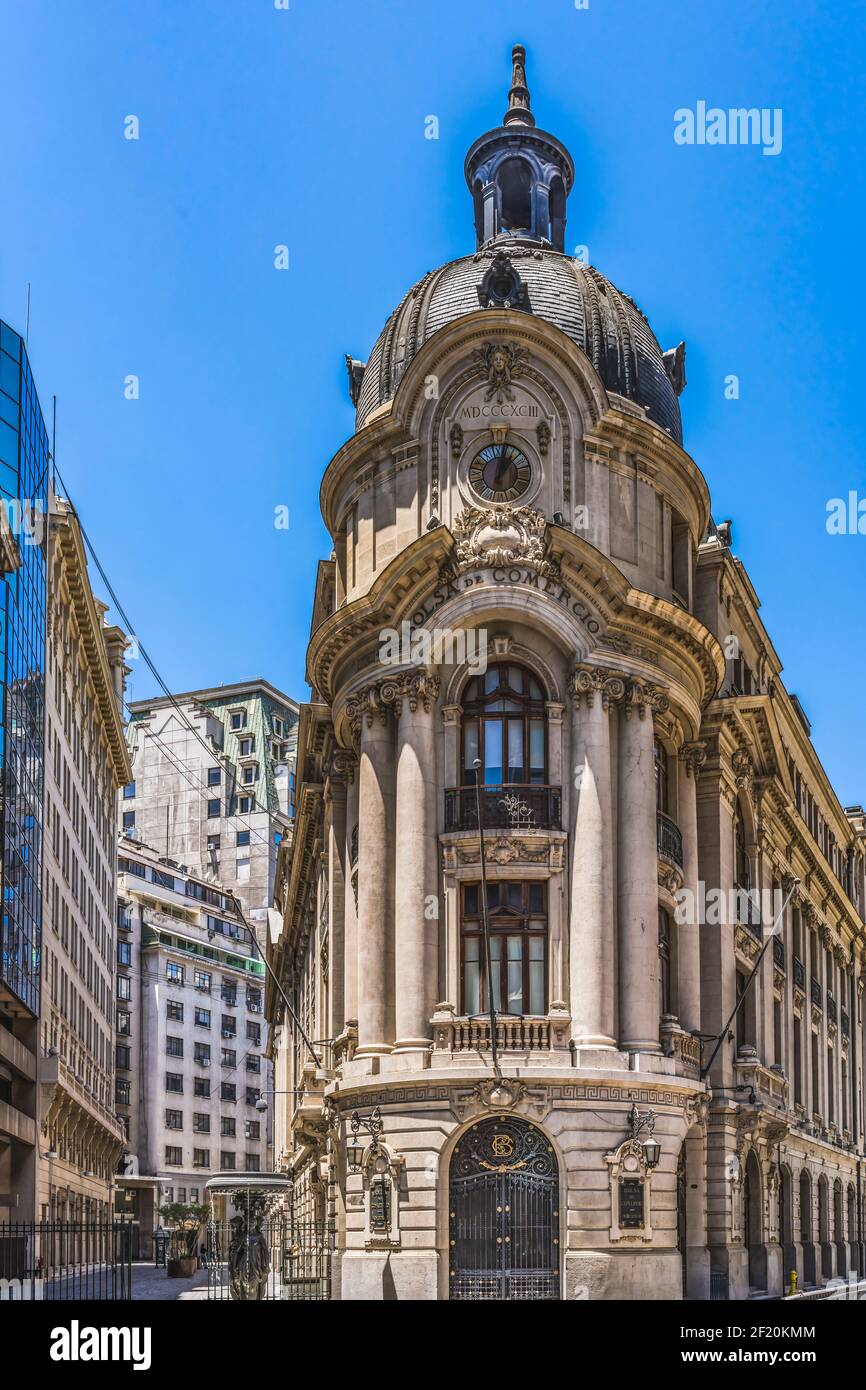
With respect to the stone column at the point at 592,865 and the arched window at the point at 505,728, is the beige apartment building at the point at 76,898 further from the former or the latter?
the stone column at the point at 592,865

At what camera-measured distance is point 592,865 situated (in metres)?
44.4

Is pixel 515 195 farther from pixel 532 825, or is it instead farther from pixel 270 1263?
pixel 270 1263

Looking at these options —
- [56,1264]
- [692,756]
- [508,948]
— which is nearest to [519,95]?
[692,756]

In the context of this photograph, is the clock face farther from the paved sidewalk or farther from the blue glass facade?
the paved sidewalk

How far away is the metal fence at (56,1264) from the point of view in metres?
33.3

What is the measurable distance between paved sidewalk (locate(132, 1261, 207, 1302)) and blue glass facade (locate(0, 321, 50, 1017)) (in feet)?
36.3

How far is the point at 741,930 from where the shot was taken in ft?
180

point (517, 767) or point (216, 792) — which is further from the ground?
point (216, 792)

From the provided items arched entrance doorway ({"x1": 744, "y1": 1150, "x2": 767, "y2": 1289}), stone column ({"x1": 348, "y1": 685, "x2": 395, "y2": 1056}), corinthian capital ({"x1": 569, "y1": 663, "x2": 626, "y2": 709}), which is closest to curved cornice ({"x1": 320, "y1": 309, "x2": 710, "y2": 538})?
corinthian capital ({"x1": 569, "y1": 663, "x2": 626, "y2": 709})

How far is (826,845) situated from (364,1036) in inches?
1790

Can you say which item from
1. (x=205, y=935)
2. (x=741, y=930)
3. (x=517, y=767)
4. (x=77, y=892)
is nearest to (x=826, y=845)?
(x=741, y=930)

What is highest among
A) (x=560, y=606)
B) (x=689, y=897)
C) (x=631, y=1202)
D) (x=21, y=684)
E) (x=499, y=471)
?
(x=499, y=471)

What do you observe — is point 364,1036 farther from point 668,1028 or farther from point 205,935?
point 205,935

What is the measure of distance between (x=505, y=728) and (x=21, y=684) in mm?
24818
